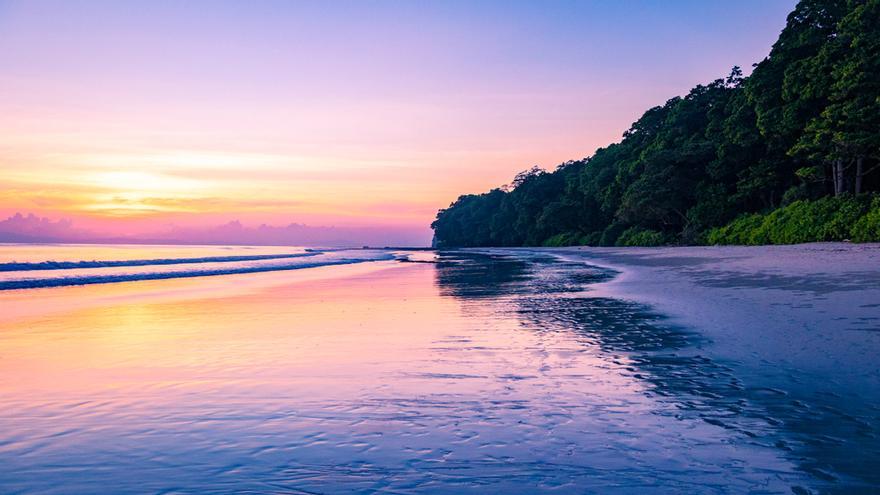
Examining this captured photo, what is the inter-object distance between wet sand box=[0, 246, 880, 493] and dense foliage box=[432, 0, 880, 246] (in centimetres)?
2560

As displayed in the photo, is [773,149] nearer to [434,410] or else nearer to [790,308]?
[790,308]

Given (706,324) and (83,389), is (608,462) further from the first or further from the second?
(706,324)

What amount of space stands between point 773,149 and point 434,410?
46.7m

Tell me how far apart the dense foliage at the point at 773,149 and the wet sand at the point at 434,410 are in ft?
84.0

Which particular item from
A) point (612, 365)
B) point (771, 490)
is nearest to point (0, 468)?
point (771, 490)

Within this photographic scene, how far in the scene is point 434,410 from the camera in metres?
4.86

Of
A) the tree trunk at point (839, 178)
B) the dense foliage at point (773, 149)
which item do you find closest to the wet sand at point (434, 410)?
the dense foliage at point (773, 149)

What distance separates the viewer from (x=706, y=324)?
30.8 feet

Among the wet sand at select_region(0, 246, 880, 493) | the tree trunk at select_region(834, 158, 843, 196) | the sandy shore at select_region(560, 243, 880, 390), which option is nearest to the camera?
the wet sand at select_region(0, 246, 880, 493)

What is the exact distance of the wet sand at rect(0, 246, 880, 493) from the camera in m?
3.46

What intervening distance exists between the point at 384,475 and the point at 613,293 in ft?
41.6

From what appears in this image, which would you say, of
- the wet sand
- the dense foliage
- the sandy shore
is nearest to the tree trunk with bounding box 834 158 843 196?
the dense foliage

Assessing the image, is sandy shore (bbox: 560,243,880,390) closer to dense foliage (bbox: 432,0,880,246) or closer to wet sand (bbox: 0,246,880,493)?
wet sand (bbox: 0,246,880,493)

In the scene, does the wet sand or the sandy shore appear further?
the sandy shore
